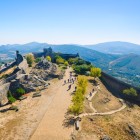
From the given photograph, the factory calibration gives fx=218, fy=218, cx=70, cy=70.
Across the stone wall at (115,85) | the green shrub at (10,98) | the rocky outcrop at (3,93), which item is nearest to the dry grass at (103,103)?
the stone wall at (115,85)

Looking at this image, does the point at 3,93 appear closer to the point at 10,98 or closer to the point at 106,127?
the point at 10,98

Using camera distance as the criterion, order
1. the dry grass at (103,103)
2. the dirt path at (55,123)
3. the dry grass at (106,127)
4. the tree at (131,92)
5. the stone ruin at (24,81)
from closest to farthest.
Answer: the dirt path at (55,123)
the dry grass at (106,127)
the stone ruin at (24,81)
the dry grass at (103,103)
the tree at (131,92)

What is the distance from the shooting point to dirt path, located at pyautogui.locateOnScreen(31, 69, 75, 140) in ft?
124

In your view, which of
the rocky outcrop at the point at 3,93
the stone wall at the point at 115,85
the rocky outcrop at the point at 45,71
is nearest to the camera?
the rocky outcrop at the point at 3,93

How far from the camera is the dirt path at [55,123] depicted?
3794 cm

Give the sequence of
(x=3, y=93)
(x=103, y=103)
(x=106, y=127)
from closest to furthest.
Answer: (x=106, y=127) < (x=3, y=93) < (x=103, y=103)

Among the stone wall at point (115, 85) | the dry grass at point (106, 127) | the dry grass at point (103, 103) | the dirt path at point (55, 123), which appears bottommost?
the stone wall at point (115, 85)

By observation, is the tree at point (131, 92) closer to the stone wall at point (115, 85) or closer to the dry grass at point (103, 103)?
the stone wall at point (115, 85)

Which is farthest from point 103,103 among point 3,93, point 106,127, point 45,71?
point 3,93

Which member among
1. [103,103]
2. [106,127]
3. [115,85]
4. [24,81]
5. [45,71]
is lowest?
[115,85]

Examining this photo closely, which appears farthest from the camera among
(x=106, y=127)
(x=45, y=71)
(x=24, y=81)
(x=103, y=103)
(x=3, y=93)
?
(x=45, y=71)

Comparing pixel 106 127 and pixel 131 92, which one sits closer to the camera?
pixel 106 127

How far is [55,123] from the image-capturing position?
140ft

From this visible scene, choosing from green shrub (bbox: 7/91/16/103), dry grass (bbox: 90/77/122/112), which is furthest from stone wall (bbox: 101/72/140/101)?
green shrub (bbox: 7/91/16/103)
